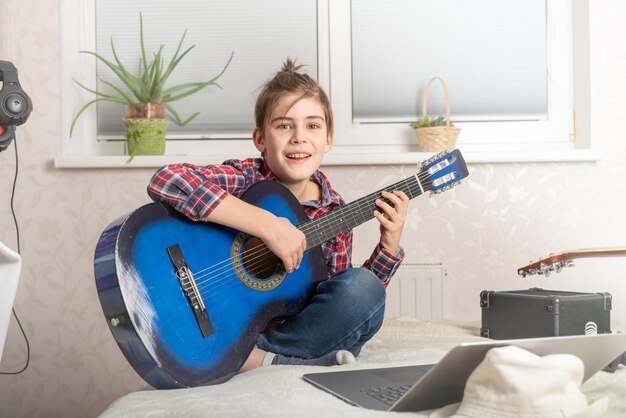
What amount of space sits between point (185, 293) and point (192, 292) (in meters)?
0.01

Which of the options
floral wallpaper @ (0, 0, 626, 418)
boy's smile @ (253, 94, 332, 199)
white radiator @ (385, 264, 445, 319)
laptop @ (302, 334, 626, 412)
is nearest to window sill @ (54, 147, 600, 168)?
floral wallpaper @ (0, 0, 626, 418)

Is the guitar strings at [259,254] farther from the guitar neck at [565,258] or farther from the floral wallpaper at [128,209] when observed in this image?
the floral wallpaper at [128,209]

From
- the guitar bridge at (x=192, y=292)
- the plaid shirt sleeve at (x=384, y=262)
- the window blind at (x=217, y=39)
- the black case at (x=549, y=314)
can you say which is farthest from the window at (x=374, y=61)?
the guitar bridge at (x=192, y=292)

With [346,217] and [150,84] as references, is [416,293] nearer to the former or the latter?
[346,217]

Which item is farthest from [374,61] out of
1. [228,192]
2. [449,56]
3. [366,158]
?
[228,192]

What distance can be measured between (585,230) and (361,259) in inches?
26.4

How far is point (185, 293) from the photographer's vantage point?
140cm

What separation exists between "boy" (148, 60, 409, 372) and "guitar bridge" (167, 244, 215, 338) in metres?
0.10

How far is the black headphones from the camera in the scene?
1625mm

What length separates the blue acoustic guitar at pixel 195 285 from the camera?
4.35ft

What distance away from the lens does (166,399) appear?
1210 millimetres

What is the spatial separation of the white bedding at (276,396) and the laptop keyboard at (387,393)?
2.1 inches

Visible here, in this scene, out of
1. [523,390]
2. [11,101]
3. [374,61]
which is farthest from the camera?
[374,61]

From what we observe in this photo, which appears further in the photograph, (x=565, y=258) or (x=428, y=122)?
(x=428, y=122)
